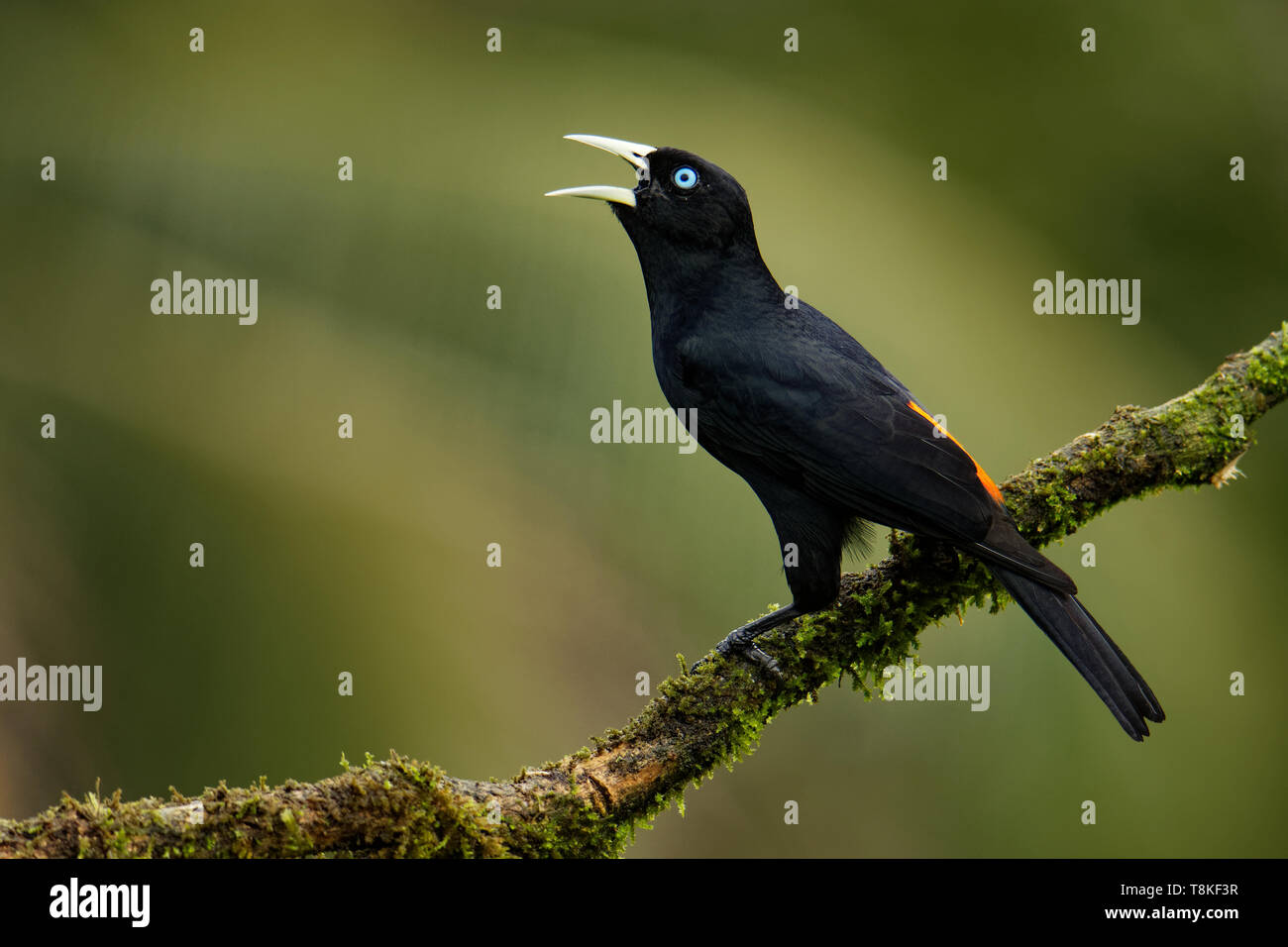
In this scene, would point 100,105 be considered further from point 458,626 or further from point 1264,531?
point 1264,531

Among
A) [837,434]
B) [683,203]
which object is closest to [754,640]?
[837,434]

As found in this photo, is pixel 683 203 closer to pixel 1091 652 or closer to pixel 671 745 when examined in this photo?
pixel 671 745

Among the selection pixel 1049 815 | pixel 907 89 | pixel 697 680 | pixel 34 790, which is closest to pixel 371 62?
pixel 907 89

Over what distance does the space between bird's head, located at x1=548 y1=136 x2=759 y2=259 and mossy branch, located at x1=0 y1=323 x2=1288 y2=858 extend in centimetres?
124

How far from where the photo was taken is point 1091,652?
320cm

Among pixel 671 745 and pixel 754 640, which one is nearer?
pixel 671 745

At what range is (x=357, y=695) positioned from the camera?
189 inches

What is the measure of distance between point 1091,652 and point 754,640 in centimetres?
100

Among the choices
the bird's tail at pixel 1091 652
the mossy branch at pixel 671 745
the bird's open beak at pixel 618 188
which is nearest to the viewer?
the mossy branch at pixel 671 745

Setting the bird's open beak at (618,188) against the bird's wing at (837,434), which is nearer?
the bird's wing at (837,434)

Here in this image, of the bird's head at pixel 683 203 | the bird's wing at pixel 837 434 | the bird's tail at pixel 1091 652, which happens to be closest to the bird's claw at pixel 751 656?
the bird's wing at pixel 837 434

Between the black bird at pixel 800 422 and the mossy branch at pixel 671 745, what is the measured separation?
7.2 inches

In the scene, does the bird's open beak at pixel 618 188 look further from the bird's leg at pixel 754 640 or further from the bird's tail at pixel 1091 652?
the bird's tail at pixel 1091 652

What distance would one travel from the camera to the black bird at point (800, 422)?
3.27 meters
